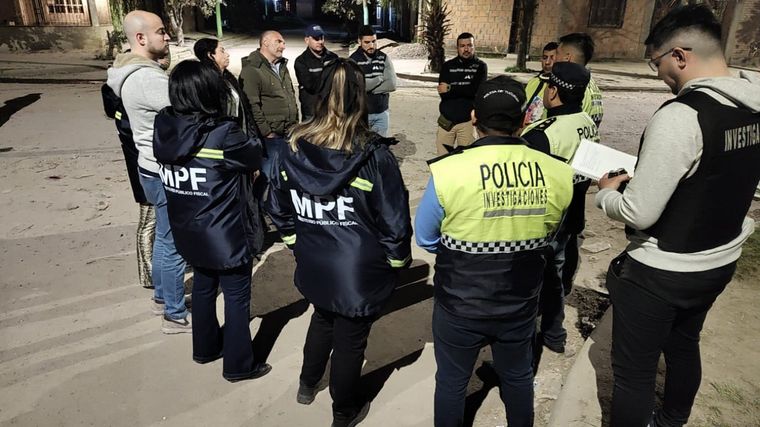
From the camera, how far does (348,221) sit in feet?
7.86

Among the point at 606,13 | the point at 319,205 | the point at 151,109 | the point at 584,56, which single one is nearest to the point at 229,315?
the point at 319,205

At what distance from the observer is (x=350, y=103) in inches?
92.4

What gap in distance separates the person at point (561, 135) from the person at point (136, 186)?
2.71m

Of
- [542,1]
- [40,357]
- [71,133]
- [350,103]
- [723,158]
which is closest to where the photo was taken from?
[723,158]

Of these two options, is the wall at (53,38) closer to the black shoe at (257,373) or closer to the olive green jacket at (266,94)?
the olive green jacket at (266,94)

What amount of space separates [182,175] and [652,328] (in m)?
2.46

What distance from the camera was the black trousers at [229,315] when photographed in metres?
2.98

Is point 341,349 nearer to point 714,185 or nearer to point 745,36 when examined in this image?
point 714,185

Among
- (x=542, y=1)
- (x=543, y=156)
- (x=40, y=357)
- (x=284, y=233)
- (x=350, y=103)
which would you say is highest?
(x=542, y=1)

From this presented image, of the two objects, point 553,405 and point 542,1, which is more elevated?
point 542,1

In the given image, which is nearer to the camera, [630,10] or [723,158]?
[723,158]

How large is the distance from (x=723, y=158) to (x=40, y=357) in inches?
159

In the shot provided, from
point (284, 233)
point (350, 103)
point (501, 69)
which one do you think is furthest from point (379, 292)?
point (501, 69)

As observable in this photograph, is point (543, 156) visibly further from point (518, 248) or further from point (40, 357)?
point (40, 357)
